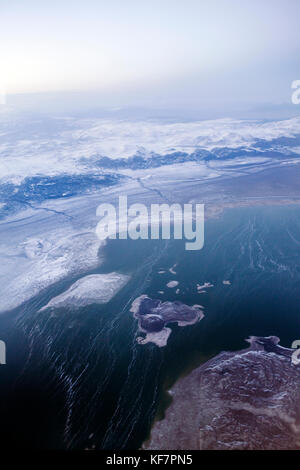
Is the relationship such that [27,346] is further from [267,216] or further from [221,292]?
[267,216]

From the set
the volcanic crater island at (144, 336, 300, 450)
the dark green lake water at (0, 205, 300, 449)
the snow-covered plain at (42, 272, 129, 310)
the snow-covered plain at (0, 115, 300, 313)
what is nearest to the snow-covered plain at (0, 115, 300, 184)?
the snow-covered plain at (0, 115, 300, 313)

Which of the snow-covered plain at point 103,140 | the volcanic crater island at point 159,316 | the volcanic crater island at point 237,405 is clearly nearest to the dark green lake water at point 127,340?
the volcanic crater island at point 159,316

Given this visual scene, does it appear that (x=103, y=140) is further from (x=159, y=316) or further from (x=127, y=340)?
(x=127, y=340)

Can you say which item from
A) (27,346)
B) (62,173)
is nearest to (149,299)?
(27,346)

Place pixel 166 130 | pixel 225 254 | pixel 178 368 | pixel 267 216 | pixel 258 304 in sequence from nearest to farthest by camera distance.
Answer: pixel 178 368 → pixel 258 304 → pixel 225 254 → pixel 267 216 → pixel 166 130

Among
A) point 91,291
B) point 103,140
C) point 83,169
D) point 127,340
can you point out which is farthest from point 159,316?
point 103,140

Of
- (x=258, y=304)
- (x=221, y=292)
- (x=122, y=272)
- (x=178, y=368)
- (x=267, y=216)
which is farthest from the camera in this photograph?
(x=267, y=216)

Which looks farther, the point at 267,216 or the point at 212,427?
the point at 267,216
